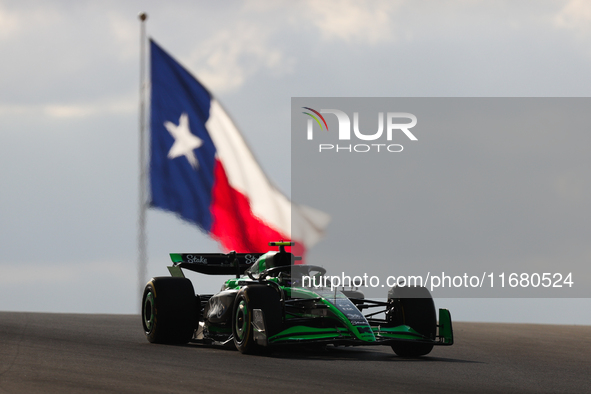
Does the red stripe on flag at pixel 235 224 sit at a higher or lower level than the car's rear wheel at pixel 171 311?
higher

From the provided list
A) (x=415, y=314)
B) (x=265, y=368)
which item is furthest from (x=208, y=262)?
(x=265, y=368)

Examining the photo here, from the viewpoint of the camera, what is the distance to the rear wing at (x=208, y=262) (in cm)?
1656

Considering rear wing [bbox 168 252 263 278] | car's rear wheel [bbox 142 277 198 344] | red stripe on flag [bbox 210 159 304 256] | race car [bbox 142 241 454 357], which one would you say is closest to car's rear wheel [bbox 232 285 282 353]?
race car [bbox 142 241 454 357]

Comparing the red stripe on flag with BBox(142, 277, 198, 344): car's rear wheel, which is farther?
the red stripe on flag

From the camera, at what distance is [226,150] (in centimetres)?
2039

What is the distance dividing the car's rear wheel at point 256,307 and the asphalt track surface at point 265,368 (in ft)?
0.86

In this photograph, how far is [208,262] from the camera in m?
16.7

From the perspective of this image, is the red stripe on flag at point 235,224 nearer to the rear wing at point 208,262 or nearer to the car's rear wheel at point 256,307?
the rear wing at point 208,262

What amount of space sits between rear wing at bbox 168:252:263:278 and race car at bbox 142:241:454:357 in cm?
2

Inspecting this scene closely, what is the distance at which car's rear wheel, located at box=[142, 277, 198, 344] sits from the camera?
15.0m

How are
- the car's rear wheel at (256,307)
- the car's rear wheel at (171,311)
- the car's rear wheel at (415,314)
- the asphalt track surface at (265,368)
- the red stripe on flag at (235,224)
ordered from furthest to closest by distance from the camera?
1. the red stripe on flag at (235,224)
2. the car's rear wheel at (171,311)
3. the car's rear wheel at (415,314)
4. the car's rear wheel at (256,307)
5. the asphalt track surface at (265,368)

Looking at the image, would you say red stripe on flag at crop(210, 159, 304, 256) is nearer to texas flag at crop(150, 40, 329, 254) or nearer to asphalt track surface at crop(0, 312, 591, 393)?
texas flag at crop(150, 40, 329, 254)

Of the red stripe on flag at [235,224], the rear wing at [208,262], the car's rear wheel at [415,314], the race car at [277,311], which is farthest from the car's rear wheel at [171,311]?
the car's rear wheel at [415,314]

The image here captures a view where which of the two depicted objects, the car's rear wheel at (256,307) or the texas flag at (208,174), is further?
the texas flag at (208,174)
